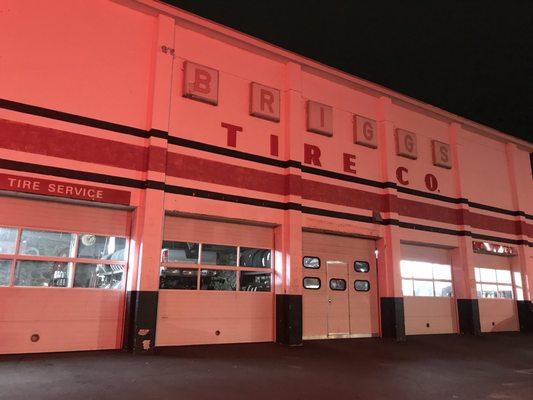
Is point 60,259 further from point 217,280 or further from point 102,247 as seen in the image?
point 217,280

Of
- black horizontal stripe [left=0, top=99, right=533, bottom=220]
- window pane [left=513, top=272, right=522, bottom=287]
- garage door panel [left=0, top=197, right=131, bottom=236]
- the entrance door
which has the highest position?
black horizontal stripe [left=0, top=99, right=533, bottom=220]

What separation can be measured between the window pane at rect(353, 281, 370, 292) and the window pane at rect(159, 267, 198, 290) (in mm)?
4896

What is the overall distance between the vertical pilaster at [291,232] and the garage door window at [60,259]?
12.8 ft

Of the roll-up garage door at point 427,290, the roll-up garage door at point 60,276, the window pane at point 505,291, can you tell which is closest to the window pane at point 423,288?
the roll-up garage door at point 427,290

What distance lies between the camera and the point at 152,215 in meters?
9.58

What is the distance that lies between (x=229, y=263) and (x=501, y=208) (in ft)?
37.5

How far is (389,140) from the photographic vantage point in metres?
13.9

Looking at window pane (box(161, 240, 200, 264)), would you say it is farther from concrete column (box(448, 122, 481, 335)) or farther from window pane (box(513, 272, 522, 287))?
window pane (box(513, 272, 522, 287))

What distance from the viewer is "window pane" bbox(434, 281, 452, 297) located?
1455 centimetres

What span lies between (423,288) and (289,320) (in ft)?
18.4

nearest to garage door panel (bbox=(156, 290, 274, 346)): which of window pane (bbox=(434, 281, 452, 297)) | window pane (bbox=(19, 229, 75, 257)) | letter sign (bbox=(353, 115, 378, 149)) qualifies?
window pane (bbox=(19, 229, 75, 257))

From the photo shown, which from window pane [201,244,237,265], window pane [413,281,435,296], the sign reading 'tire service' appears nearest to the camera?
the sign reading 'tire service'

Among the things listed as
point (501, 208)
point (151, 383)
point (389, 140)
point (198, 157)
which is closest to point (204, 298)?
point (198, 157)

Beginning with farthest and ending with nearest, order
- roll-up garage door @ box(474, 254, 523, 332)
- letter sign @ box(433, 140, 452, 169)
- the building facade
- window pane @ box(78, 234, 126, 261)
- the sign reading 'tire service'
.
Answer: roll-up garage door @ box(474, 254, 523, 332) → letter sign @ box(433, 140, 452, 169) → window pane @ box(78, 234, 126, 261) → the building facade → the sign reading 'tire service'
